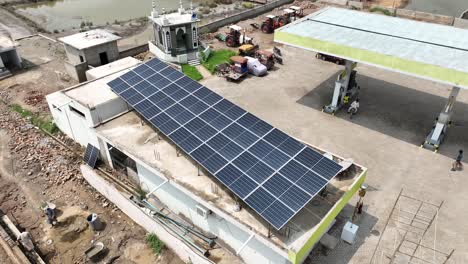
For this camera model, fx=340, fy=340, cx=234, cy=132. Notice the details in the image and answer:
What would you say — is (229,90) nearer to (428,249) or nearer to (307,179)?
(307,179)

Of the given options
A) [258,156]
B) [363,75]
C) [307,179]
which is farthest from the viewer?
[363,75]

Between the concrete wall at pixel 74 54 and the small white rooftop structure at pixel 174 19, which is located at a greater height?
the small white rooftop structure at pixel 174 19

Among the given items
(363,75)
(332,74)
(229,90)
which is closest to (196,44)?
(229,90)

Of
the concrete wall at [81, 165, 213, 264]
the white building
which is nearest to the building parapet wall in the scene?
the white building

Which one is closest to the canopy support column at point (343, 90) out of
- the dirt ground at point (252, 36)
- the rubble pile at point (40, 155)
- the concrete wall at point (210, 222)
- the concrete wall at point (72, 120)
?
the dirt ground at point (252, 36)

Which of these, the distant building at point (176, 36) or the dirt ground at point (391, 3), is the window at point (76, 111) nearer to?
the distant building at point (176, 36)

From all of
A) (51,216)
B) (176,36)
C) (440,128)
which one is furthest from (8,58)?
(440,128)

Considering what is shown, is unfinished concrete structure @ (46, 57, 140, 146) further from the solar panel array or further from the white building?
the solar panel array

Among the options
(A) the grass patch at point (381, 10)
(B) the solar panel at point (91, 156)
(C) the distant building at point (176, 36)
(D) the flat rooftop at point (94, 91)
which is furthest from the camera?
(A) the grass patch at point (381, 10)
